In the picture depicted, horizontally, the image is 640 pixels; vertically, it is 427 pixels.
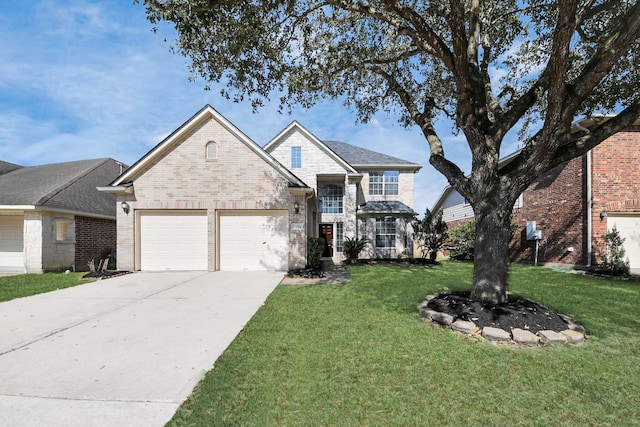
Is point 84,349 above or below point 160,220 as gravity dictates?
below

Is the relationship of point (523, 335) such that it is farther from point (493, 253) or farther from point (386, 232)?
point (386, 232)

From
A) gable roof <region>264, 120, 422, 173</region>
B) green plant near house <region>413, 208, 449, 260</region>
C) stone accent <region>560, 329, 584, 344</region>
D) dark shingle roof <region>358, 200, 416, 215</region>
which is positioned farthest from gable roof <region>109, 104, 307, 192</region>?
stone accent <region>560, 329, 584, 344</region>

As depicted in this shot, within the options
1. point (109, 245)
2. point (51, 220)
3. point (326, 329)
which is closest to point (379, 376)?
point (326, 329)

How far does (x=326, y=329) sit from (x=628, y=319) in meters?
5.61

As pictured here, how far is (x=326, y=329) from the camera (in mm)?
4703

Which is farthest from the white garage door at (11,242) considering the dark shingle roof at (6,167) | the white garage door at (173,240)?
the white garage door at (173,240)

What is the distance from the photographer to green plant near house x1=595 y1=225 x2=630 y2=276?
10.7m

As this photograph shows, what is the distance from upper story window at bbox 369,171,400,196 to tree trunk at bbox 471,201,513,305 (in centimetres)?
1383

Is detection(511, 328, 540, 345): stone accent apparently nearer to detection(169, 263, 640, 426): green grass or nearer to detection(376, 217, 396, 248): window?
detection(169, 263, 640, 426): green grass

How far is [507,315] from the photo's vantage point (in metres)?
4.77

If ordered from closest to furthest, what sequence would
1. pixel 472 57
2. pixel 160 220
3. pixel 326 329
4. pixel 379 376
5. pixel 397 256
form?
pixel 379 376 < pixel 326 329 < pixel 472 57 < pixel 160 220 < pixel 397 256

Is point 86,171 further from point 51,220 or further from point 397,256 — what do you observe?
point 397,256

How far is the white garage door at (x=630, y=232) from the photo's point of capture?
12.2m

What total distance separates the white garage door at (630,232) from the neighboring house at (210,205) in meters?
12.9
